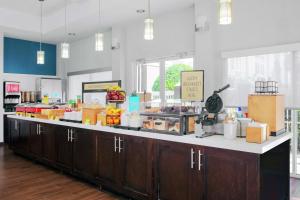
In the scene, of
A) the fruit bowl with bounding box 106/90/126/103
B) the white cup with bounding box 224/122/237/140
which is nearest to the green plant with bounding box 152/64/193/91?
the fruit bowl with bounding box 106/90/126/103

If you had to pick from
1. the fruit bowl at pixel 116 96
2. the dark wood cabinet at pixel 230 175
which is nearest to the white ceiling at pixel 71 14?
the fruit bowl at pixel 116 96

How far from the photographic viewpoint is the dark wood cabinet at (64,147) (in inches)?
162

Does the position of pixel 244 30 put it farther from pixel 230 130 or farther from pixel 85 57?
pixel 85 57

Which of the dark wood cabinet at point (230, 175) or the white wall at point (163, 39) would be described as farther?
the white wall at point (163, 39)

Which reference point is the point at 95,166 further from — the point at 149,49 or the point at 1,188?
the point at 149,49

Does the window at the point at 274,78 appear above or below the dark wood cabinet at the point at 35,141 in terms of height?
above

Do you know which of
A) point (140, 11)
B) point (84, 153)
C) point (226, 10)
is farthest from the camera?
point (140, 11)

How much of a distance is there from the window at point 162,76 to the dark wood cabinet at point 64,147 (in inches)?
90.5

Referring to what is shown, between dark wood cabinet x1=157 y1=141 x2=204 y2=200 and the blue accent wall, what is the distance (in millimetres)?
6781

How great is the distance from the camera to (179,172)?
2701 mm

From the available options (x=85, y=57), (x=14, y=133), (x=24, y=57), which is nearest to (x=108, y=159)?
(x=14, y=133)

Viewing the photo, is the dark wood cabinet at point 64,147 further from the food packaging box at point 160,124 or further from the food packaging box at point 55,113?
the food packaging box at point 160,124

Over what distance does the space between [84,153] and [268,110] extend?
2.61m

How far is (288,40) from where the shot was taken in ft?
13.7
